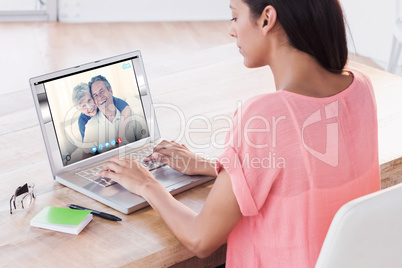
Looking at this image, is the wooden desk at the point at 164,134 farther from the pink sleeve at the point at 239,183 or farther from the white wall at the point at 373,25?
the white wall at the point at 373,25

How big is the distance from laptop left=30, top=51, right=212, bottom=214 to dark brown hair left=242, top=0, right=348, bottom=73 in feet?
1.60

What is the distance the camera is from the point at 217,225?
4.50 feet

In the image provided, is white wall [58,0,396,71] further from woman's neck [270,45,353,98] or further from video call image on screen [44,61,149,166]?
woman's neck [270,45,353,98]

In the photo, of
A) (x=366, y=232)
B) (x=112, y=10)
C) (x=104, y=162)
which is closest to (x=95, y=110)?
(x=104, y=162)

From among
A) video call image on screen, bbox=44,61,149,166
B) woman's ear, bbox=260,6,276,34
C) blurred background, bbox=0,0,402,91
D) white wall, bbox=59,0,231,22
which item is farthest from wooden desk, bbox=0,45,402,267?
white wall, bbox=59,0,231,22

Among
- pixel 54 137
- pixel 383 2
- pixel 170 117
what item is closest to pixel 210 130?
pixel 170 117

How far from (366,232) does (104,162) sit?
83 cm

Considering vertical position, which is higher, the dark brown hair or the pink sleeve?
the dark brown hair

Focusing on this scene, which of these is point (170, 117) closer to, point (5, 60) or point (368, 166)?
point (368, 166)

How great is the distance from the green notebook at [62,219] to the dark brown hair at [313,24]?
593 mm

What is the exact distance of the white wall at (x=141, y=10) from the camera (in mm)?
5332

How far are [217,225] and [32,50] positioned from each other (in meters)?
3.76

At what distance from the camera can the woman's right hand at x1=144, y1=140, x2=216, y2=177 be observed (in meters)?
1.69

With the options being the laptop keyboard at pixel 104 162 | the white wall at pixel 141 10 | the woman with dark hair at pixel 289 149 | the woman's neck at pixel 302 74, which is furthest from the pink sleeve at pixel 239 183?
Answer: the white wall at pixel 141 10
